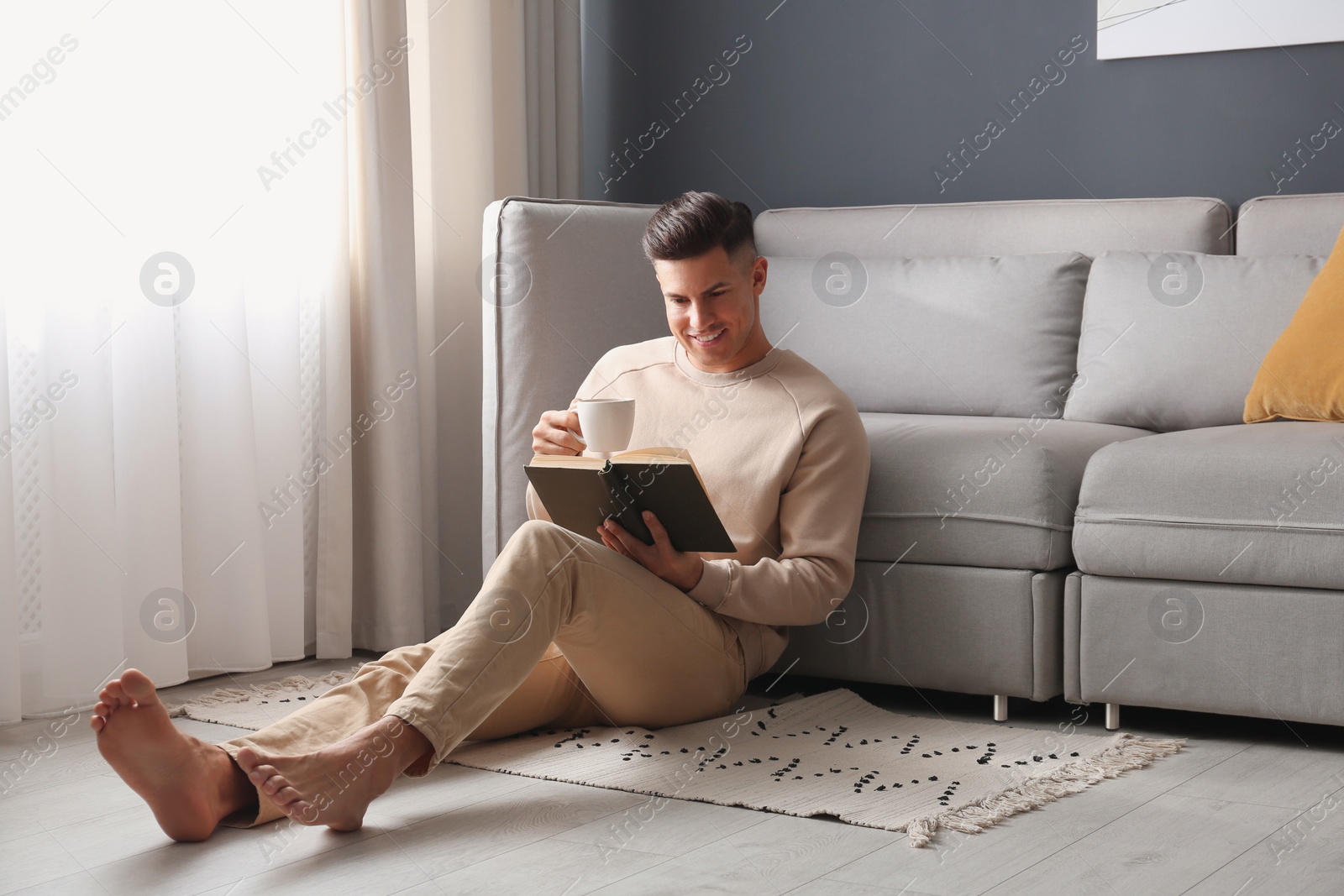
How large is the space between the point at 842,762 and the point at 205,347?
60.9 inches

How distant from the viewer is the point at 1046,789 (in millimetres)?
1841

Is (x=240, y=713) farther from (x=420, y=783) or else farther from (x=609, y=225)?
(x=609, y=225)

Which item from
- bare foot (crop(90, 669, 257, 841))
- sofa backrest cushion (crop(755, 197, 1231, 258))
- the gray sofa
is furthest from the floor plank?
sofa backrest cushion (crop(755, 197, 1231, 258))

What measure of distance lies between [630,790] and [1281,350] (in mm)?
1410

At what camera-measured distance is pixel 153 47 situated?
260 cm

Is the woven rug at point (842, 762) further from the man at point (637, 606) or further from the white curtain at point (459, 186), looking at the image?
the white curtain at point (459, 186)

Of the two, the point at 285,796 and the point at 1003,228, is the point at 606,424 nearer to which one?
the point at 285,796

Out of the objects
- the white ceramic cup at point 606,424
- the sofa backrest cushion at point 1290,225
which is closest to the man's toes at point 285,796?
the white ceramic cup at point 606,424

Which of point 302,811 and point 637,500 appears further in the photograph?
point 637,500

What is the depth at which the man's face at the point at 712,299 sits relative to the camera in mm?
2064

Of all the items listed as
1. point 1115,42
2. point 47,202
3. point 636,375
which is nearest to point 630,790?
point 636,375

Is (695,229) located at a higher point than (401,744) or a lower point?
higher

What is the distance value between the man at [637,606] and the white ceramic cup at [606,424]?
116mm

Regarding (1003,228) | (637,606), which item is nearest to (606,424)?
(637,606)
